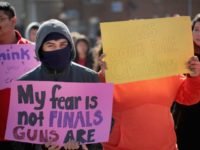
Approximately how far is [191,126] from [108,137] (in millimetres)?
1231

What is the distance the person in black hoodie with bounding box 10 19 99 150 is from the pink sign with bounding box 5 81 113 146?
0.23 ft

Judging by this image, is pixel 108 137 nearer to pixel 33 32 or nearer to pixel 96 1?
pixel 33 32

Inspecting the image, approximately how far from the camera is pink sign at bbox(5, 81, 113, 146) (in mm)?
3221

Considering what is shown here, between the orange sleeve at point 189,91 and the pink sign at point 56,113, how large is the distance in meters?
0.58

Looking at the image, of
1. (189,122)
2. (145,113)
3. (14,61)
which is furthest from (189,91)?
(14,61)

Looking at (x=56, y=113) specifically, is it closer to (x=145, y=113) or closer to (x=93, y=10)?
(x=145, y=113)

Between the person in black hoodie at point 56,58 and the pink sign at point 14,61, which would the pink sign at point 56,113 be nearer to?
the person in black hoodie at point 56,58

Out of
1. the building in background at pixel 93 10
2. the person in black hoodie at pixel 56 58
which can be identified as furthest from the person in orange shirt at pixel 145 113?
the building in background at pixel 93 10

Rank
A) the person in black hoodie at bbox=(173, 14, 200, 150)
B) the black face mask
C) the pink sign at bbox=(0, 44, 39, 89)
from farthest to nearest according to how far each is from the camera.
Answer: the person in black hoodie at bbox=(173, 14, 200, 150) < the pink sign at bbox=(0, 44, 39, 89) < the black face mask

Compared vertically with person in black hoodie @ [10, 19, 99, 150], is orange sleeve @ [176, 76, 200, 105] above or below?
below

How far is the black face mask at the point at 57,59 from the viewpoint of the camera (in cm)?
322

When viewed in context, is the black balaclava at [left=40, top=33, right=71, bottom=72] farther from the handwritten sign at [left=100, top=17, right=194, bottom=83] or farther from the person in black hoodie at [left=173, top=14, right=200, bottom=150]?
the person in black hoodie at [left=173, top=14, right=200, bottom=150]

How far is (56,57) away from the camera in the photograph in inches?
127

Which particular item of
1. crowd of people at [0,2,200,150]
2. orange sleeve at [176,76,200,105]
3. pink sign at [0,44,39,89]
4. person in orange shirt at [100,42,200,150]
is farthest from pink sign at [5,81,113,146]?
pink sign at [0,44,39,89]
